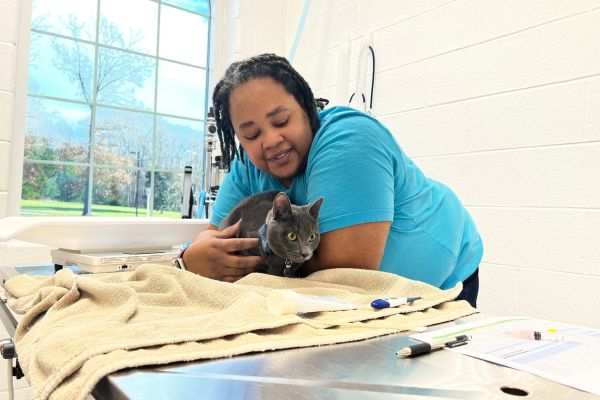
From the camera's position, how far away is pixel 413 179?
0.99 m

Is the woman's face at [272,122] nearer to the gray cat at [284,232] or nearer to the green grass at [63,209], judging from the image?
the gray cat at [284,232]

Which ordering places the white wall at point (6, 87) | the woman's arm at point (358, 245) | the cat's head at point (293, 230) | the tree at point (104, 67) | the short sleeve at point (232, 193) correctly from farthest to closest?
the tree at point (104, 67)
the white wall at point (6, 87)
the short sleeve at point (232, 193)
the cat's head at point (293, 230)
the woman's arm at point (358, 245)

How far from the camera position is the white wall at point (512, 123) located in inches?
51.5

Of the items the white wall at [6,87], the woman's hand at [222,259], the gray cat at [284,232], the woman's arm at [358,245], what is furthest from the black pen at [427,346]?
the white wall at [6,87]

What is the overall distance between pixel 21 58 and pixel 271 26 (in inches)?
50.0

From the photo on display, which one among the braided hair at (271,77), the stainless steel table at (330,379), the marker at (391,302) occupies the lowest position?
the stainless steel table at (330,379)

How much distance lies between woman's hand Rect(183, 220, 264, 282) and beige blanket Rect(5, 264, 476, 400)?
5.8 inches

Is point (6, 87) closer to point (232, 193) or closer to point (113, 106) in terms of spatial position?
point (113, 106)

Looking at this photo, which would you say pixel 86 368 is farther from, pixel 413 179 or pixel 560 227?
pixel 560 227

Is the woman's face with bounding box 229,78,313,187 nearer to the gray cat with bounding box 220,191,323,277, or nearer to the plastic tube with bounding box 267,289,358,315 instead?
the gray cat with bounding box 220,191,323,277

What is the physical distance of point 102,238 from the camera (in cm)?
117

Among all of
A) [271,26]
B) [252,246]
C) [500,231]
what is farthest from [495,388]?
[271,26]

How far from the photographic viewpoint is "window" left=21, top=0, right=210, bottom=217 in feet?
6.72

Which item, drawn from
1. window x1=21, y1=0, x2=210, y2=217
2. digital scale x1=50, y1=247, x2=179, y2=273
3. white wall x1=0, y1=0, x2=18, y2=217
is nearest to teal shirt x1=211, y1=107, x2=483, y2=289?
digital scale x1=50, y1=247, x2=179, y2=273
